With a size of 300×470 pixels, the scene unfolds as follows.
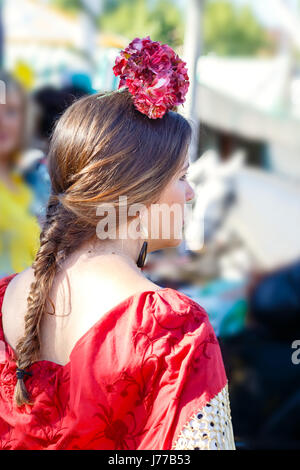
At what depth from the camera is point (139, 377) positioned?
2.91ft

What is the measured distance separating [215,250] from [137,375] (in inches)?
101

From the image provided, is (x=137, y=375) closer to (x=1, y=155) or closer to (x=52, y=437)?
(x=52, y=437)

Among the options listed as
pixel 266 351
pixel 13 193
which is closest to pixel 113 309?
pixel 13 193

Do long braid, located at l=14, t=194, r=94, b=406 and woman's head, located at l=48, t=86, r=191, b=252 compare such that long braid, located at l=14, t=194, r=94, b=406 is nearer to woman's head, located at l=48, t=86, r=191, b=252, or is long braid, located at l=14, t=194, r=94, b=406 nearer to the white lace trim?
→ woman's head, located at l=48, t=86, r=191, b=252

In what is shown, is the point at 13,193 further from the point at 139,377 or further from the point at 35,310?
the point at 139,377

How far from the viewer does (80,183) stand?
0.97 meters

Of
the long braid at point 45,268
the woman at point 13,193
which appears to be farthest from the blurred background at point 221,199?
the long braid at point 45,268

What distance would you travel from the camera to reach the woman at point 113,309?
0.88 metres

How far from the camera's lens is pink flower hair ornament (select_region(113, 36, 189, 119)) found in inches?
40.7

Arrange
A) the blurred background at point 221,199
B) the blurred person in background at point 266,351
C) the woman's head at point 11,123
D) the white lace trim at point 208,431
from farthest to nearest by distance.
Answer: the blurred person in background at point 266,351, the woman's head at point 11,123, the blurred background at point 221,199, the white lace trim at point 208,431

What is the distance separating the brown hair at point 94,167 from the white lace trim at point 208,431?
292 millimetres

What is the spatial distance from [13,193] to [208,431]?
1765 millimetres

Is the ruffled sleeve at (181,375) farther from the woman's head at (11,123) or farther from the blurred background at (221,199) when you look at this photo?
the woman's head at (11,123)
